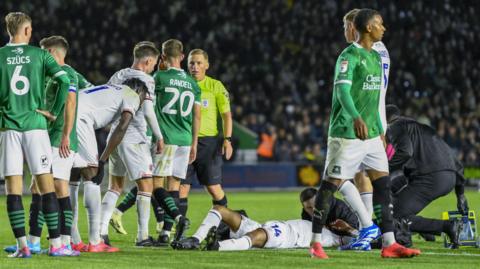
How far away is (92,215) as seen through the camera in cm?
987

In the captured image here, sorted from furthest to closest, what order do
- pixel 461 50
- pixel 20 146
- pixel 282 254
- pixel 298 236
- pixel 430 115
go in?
pixel 461 50 → pixel 430 115 → pixel 298 236 → pixel 282 254 → pixel 20 146

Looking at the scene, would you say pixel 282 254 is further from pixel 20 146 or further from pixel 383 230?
pixel 20 146

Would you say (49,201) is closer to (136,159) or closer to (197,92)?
(136,159)

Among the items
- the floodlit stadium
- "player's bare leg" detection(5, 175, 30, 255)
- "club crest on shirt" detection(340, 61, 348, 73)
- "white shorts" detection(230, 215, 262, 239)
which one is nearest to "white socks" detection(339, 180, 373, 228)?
the floodlit stadium

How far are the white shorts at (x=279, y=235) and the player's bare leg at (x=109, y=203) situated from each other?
A: 1.76 m

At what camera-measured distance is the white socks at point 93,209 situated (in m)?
9.83

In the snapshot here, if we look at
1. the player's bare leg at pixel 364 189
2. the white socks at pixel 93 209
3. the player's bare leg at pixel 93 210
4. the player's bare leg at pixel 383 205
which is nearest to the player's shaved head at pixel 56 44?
the player's bare leg at pixel 93 210

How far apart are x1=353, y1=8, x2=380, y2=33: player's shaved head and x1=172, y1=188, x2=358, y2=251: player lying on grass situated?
211 cm

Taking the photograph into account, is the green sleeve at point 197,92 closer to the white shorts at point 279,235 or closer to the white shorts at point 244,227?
the white shorts at point 244,227

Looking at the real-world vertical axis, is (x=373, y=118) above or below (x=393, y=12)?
below

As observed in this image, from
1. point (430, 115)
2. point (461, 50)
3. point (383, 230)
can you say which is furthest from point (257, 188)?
point (383, 230)

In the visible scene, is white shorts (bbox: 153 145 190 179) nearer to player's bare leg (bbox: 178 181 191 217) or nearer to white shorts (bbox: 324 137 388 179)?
player's bare leg (bbox: 178 181 191 217)

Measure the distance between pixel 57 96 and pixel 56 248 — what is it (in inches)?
54.4

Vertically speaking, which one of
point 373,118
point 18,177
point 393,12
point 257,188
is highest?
point 393,12
